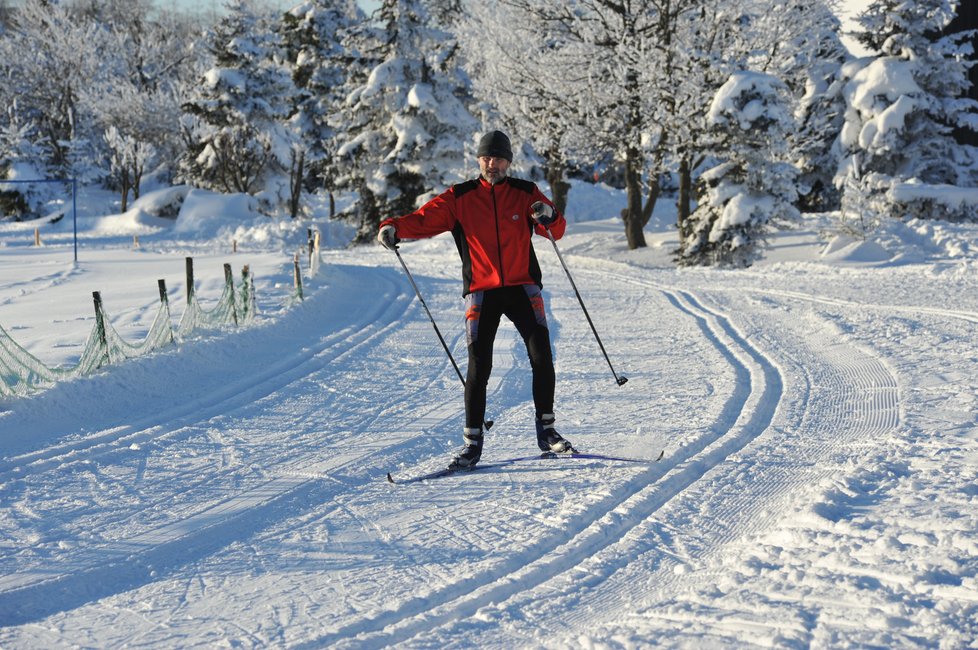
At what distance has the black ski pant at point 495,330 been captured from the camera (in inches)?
216

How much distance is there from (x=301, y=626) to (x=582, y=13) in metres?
24.1

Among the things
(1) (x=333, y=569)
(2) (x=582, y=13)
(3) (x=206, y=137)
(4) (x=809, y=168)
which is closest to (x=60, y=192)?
(3) (x=206, y=137)

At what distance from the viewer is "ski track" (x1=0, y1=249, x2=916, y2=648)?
3594 millimetres

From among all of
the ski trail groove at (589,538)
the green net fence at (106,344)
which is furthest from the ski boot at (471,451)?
the green net fence at (106,344)

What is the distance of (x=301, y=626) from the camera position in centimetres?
347

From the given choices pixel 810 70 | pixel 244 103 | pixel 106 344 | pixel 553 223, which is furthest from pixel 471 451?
pixel 244 103

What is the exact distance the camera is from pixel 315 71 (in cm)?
4269

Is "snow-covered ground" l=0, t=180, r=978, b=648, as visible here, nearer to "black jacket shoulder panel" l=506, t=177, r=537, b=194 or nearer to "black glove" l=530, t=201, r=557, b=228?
"black glove" l=530, t=201, r=557, b=228

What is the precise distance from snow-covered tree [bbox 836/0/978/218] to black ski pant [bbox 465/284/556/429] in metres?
23.0

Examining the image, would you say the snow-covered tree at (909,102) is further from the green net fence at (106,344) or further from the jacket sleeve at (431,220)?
the jacket sleeve at (431,220)

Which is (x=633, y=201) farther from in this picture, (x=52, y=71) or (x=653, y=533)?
(x=52, y=71)

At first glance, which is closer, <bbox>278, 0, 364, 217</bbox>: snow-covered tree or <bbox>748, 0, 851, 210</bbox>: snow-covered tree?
<bbox>748, 0, 851, 210</bbox>: snow-covered tree

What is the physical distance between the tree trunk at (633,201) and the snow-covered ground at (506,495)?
14.6m

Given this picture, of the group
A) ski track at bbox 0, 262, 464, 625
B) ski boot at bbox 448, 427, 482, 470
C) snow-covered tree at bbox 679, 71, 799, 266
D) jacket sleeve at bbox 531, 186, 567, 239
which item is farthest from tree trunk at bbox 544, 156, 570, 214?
ski boot at bbox 448, 427, 482, 470
